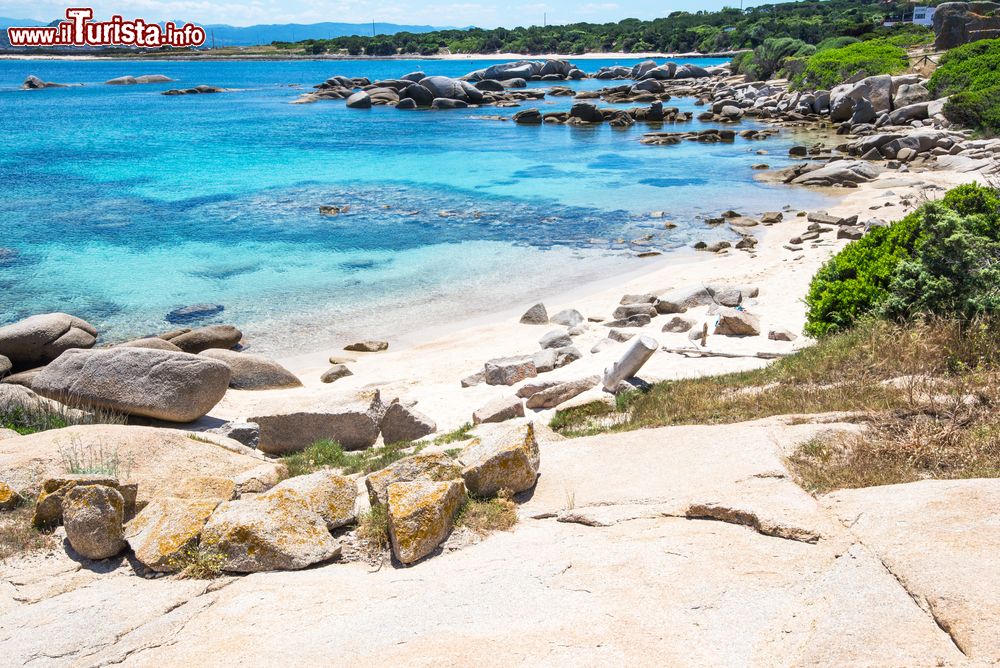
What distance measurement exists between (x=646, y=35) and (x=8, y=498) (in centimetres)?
15892

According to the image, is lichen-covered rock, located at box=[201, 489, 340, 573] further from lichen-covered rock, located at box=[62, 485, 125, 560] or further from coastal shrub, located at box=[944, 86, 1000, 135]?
coastal shrub, located at box=[944, 86, 1000, 135]

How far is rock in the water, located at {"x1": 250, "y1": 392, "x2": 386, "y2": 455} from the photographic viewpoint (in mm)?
→ 10742

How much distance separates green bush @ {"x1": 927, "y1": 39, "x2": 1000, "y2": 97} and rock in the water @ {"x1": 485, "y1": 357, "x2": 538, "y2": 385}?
117 ft

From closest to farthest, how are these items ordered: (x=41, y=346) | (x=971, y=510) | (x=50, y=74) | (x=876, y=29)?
(x=971, y=510), (x=41, y=346), (x=876, y=29), (x=50, y=74)

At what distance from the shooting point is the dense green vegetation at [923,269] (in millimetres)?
10031

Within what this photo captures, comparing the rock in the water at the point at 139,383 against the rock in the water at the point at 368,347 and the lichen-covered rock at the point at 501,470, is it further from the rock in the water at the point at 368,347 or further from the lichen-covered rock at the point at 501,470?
the lichen-covered rock at the point at 501,470

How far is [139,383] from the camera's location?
1197cm

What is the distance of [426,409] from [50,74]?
140 metres

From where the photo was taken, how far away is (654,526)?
243 inches

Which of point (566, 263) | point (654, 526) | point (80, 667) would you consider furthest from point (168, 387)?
point (566, 263)

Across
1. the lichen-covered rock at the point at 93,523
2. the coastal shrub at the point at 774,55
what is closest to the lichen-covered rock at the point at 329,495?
the lichen-covered rock at the point at 93,523

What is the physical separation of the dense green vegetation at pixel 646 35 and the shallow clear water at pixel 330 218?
8158 cm

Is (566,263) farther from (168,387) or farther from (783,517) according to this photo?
(783,517)

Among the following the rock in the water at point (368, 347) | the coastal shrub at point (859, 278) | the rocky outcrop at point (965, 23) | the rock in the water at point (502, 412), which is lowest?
the rock in the water at point (368, 347)
